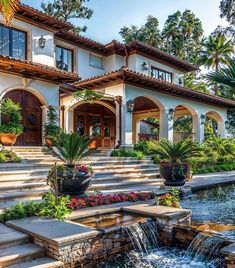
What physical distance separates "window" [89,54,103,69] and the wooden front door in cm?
634

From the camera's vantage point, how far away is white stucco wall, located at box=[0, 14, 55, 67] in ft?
48.3

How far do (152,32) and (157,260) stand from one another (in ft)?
107

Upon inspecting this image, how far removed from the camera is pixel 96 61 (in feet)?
65.6

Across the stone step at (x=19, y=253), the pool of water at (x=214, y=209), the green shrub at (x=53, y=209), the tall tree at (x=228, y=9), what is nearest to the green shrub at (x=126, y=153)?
the pool of water at (x=214, y=209)

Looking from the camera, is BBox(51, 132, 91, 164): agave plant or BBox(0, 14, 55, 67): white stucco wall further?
BBox(0, 14, 55, 67): white stucco wall

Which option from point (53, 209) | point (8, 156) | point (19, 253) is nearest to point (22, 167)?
point (8, 156)

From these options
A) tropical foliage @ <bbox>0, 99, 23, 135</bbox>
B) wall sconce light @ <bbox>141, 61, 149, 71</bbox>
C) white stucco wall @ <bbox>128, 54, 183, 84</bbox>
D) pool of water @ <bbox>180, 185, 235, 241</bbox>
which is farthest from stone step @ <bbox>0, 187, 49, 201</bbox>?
wall sconce light @ <bbox>141, 61, 149, 71</bbox>

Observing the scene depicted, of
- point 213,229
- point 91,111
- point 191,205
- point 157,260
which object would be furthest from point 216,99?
point 157,260

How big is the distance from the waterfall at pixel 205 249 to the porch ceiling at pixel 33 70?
32.9ft

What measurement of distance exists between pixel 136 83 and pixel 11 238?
1239 centimetres

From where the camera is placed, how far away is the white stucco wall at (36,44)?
48.3ft

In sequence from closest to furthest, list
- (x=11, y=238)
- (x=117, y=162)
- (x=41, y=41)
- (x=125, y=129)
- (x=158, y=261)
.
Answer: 1. (x=11, y=238)
2. (x=158, y=261)
3. (x=117, y=162)
4. (x=41, y=41)
5. (x=125, y=129)

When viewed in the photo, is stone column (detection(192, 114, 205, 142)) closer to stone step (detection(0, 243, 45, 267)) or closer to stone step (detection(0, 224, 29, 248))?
stone step (detection(0, 224, 29, 248))

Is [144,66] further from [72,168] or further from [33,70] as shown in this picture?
[72,168]
